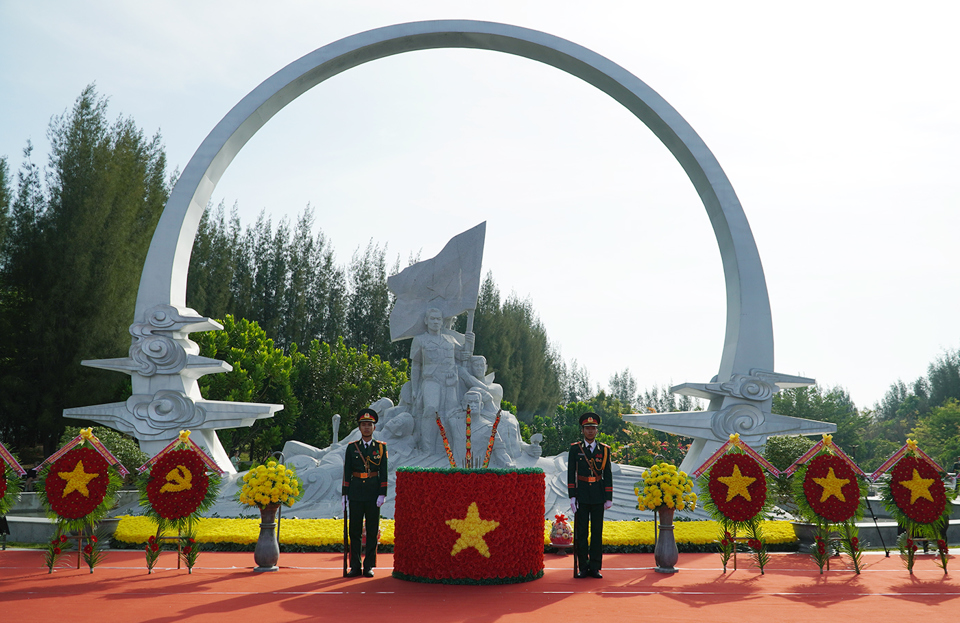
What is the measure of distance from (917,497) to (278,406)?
8.60 m

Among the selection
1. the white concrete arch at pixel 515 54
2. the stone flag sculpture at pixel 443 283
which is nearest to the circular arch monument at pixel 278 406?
the white concrete arch at pixel 515 54

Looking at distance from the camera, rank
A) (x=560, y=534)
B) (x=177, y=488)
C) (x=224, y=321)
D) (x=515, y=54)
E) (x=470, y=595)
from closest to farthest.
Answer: (x=470, y=595)
(x=177, y=488)
(x=560, y=534)
(x=515, y=54)
(x=224, y=321)

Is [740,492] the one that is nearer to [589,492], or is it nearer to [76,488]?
[589,492]

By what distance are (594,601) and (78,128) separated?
16.1 meters

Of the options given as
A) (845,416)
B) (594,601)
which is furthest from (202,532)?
(845,416)

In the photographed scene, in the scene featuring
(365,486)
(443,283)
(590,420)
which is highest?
(443,283)

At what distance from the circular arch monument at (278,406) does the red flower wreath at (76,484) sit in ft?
12.4

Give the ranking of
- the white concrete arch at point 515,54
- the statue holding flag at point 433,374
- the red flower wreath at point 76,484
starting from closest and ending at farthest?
the red flower wreath at point 76,484 < the statue holding flag at point 433,374 < the white concrete arch at point 515,54

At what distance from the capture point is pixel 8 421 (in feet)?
50.5

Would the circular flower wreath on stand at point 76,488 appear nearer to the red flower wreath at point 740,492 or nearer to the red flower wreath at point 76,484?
the red flower wreath at point 76,484

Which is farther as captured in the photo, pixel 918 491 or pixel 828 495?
pixel 918 491

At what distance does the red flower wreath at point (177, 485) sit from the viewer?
256 inches

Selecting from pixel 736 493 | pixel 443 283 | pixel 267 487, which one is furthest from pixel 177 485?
pixel 443 283

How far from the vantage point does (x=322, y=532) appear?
777cm
